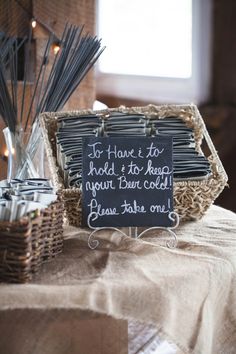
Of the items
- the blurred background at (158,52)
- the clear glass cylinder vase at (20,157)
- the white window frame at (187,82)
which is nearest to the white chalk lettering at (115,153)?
the clear glass cylinder vase at (20,157)

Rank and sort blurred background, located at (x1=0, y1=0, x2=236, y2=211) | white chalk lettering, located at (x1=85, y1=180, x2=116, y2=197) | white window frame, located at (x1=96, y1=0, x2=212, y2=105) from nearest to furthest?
white chalk lettering, located at (x1=85, y1=180, x2=116, y2=197), blurred background, located at (x1=0, y1=0, x2=236, y2=211), white window frame, located at (x1=96, y1=0, x2=212, y2=105)

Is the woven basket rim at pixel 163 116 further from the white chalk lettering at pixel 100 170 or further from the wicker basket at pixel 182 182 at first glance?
the white chalk lettering at pixel 100 170

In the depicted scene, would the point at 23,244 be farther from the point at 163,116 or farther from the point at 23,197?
the point at 163,116

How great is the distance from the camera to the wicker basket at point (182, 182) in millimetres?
1215

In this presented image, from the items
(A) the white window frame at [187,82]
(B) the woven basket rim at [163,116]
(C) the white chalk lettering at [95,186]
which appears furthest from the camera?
(A) the white window frame at [187,82]

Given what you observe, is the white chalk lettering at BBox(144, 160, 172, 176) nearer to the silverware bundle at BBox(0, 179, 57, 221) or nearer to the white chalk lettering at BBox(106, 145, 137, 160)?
the white chalk lettering at BBox(106, 145, 137, 160)

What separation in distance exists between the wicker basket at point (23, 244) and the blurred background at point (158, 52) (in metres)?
1.15

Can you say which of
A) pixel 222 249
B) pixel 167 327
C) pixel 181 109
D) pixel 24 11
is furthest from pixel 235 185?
pixel 167 327

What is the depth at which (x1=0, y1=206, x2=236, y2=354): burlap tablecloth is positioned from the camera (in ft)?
3.06

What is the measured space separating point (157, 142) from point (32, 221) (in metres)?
0.33

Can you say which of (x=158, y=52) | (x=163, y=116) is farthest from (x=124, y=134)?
(x=158, y=52)

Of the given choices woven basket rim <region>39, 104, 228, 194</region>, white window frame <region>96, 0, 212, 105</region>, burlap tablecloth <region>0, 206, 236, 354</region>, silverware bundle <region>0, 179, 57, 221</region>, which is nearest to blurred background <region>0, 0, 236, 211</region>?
white window frame <region>96, 0, 212, 105</region>

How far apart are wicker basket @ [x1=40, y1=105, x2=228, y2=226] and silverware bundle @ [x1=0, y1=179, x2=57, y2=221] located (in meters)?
0.07

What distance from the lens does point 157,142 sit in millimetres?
1134
